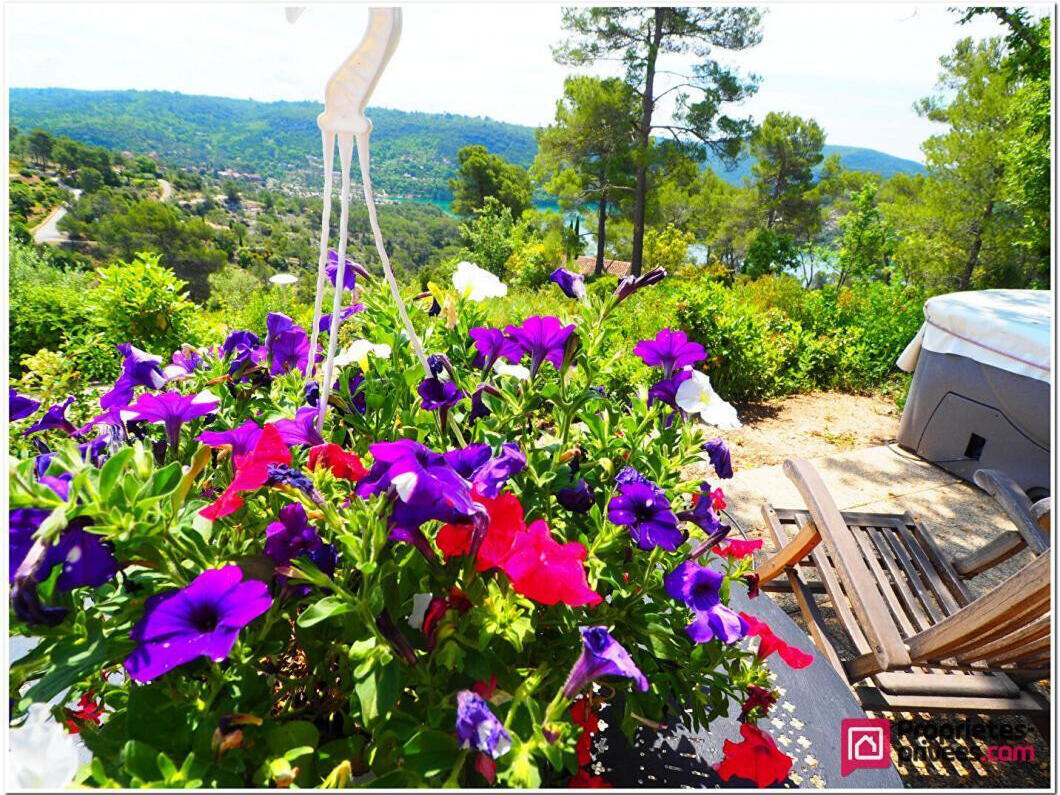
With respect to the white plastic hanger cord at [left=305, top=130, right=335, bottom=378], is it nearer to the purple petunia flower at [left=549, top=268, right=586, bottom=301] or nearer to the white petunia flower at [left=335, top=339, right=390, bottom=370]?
the white petunia flower at [left=335, top=339, right=390, bottom=370]

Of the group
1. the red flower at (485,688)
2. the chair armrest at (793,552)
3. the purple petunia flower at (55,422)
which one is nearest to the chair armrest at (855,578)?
the chair armrest at (793,552)

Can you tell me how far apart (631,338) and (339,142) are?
5.58 metres

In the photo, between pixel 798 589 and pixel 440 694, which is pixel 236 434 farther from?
pixel 798 589

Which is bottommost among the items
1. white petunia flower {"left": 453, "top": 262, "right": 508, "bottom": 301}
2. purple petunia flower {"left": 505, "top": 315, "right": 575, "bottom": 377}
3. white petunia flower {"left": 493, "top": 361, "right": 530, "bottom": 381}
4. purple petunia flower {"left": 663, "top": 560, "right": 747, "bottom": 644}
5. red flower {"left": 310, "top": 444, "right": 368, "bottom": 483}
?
purple petunia flower {"left": 663, "top": 560, "right": 747, "bottom": 644}

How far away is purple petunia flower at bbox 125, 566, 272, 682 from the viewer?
59cm

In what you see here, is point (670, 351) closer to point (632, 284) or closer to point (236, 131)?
point (632, 284)

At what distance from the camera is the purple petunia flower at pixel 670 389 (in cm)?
102

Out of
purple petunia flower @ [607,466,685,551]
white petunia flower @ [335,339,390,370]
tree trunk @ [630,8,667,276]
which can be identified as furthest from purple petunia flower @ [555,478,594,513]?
tree trunk @ [630,8,667,276]

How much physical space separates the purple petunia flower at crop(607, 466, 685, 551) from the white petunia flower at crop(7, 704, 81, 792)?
2.11 ft

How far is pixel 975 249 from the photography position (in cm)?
1389

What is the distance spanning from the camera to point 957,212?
13875 millimetres

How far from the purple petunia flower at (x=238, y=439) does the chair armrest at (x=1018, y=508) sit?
2.25 metres

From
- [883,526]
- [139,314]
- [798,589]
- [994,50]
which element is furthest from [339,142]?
[994,50]

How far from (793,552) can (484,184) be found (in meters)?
48.9
